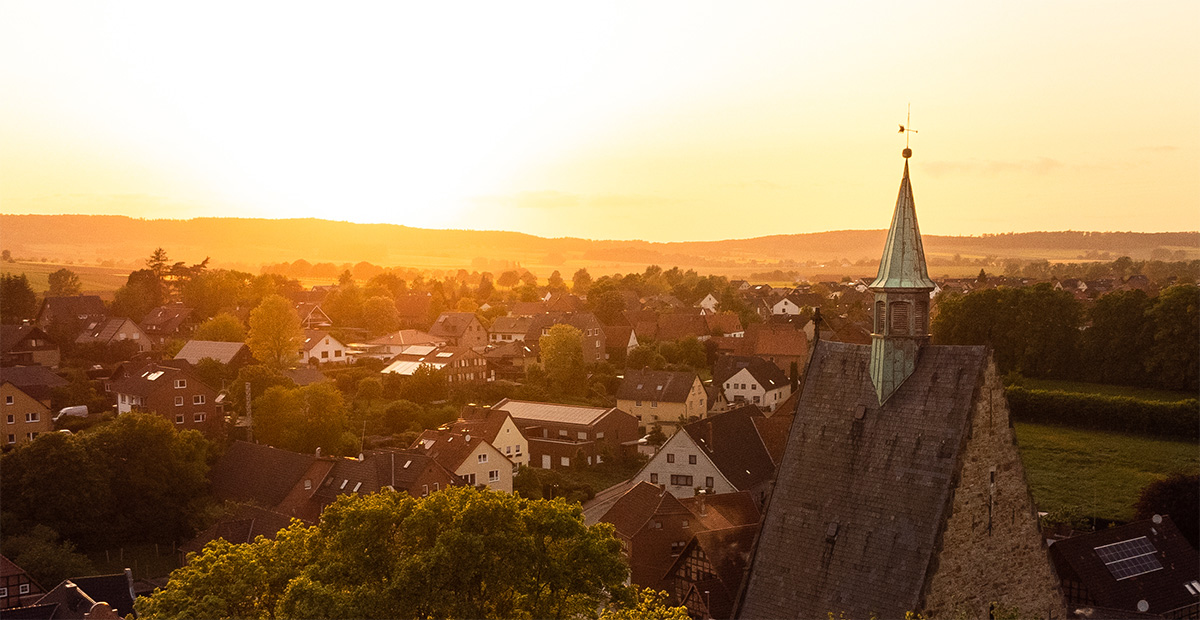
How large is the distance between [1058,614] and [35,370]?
57.2 m

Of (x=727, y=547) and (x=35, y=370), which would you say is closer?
(x=727, y=547)

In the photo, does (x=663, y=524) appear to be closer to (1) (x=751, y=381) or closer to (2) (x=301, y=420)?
(2) (x=301, y=420)

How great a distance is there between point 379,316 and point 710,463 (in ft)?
246

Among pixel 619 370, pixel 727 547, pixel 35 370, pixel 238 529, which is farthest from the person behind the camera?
pixel 619 370

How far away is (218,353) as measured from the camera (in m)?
70.0

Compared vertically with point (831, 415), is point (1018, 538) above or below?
below

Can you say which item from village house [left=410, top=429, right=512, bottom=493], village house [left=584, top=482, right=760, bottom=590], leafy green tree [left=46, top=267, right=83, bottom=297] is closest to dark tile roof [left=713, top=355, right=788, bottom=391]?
village house [left=410, top=429, right=512, bottom=493]

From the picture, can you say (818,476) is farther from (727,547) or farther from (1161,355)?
(1161,355)

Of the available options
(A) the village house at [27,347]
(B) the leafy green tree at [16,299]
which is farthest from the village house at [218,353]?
(B) the leafy green tree at [16,299]

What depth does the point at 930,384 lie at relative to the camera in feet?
76.7

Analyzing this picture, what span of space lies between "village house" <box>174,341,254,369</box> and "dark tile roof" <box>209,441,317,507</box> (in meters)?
20.0

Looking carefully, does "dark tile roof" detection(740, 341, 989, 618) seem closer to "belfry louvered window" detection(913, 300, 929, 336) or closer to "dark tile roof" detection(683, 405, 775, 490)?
"belfry louvered window" detection(913, 300, 929, 336)

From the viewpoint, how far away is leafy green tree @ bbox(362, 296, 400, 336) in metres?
112

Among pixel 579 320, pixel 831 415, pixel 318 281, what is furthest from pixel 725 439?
pixel 318 281
